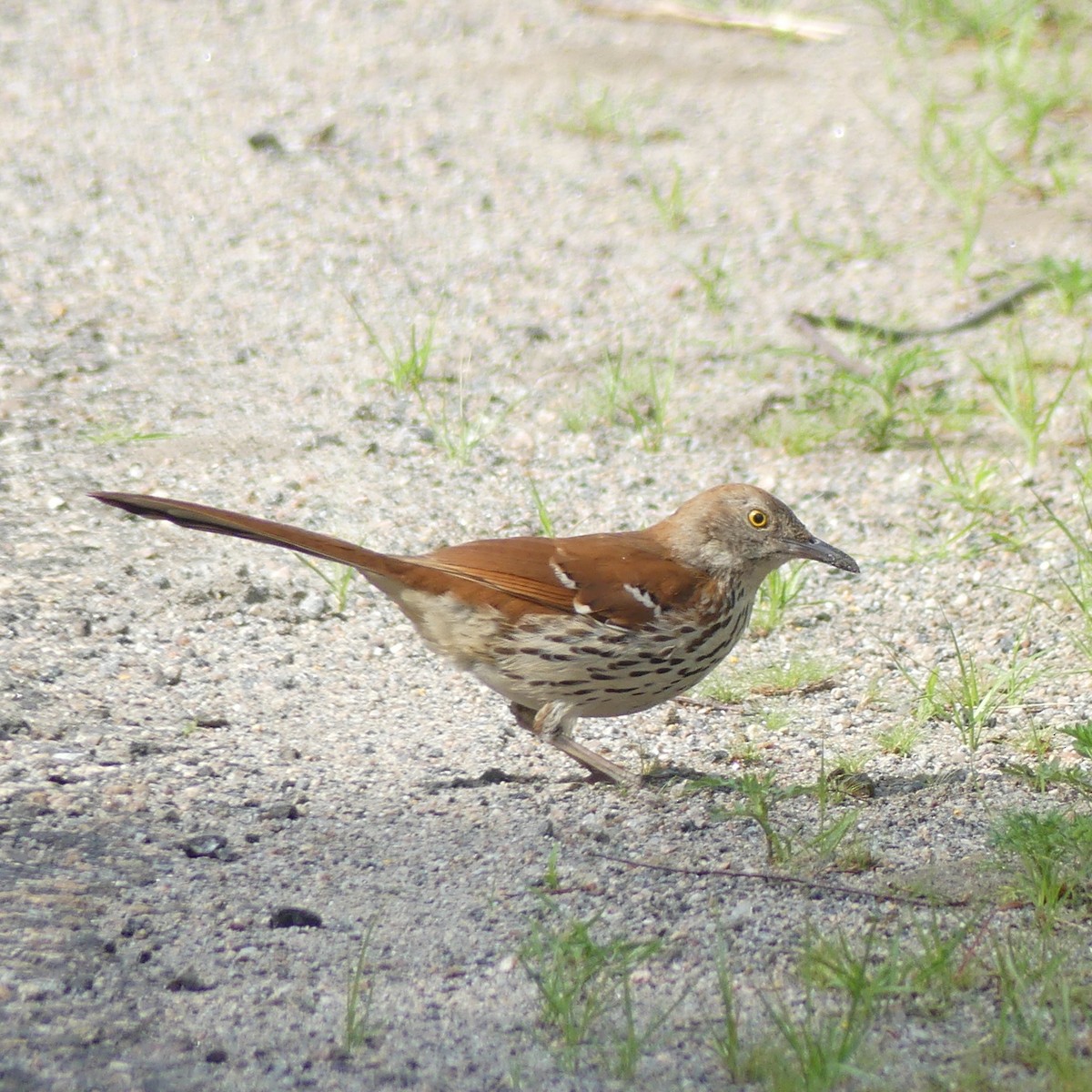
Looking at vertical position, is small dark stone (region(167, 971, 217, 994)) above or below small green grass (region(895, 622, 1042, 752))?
above

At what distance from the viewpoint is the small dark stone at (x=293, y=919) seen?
2.91m

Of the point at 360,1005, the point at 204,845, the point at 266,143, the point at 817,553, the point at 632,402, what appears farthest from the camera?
the point at 266,143

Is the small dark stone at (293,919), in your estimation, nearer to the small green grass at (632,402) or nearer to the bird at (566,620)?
the bird at (566,620)

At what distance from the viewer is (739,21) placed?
29.7ft

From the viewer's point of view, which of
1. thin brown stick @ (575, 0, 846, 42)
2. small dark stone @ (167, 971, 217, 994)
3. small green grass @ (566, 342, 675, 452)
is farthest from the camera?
thin brown stick @ (575, 0, 846, 42)

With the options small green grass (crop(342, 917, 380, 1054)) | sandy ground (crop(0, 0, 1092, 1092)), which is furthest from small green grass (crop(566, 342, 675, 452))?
small green grass (crop(342, 917, 380, 1054))

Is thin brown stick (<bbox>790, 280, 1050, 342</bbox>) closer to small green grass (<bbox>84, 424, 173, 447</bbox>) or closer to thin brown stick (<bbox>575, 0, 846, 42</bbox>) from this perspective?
small green grass (<bbox>84, 424, 173, 447</bbox>)

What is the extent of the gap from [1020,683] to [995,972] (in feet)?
4.54

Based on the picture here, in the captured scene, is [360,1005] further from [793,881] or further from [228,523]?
[228,523]

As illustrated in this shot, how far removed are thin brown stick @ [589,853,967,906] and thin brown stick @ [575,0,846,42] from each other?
6928mm

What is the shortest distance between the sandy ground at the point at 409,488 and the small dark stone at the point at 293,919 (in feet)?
0.05

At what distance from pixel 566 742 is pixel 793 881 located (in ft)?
2.93

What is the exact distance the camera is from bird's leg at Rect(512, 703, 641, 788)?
3.69 m

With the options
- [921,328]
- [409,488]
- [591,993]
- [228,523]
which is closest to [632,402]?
[409,488]
